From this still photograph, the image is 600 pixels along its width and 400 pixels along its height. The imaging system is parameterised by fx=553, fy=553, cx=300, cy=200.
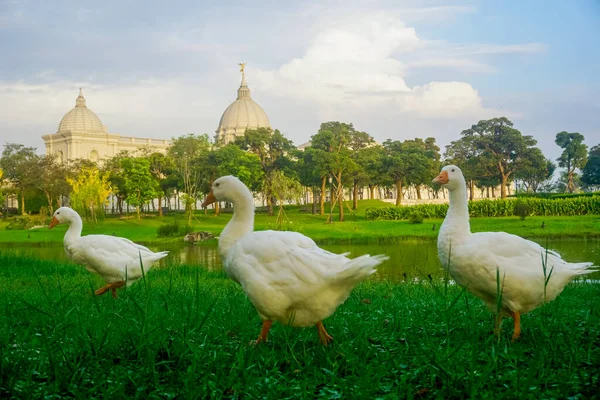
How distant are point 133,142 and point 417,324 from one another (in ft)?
293

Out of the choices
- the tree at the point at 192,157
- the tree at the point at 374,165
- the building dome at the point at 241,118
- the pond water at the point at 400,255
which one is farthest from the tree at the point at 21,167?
the building dome at the point at 241,118

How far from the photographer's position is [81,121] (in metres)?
91.1

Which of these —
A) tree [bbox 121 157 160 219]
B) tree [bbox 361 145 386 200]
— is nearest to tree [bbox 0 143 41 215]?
tree [bbox 121 157 160 219]

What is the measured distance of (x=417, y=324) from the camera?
4.33m

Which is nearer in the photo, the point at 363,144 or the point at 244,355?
the point at 244,355

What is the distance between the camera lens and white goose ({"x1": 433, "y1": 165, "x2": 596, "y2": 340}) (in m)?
4.32

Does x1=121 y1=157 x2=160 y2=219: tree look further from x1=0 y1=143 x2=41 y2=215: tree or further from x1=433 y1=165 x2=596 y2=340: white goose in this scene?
x1=433 y1=165 x2=596 y2=340: white goose

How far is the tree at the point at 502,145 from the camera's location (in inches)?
2275

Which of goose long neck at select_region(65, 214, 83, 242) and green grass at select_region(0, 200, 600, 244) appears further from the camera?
green grass at select_region(0, 200, 600, 244)

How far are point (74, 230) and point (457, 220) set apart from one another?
5778 millimetres

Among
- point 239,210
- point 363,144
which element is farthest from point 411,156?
point 239,210

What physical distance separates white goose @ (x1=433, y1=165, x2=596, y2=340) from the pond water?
22.5 feet

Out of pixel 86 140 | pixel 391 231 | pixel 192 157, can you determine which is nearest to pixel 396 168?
pixel 192 157

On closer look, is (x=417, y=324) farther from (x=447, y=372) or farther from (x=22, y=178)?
(x=22, y=178)
